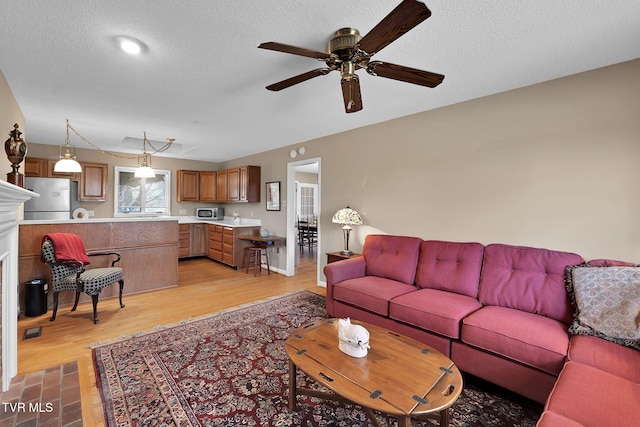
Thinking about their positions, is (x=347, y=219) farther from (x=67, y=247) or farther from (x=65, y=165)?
(x=65, y=165)

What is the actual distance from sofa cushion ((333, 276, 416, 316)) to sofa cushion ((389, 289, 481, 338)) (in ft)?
0.33

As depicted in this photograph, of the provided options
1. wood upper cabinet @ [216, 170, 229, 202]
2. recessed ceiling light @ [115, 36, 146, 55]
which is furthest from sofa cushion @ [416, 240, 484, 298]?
wood upper cabinet @ [216, 170, 229, 202]

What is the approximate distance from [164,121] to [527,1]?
3.93 metres

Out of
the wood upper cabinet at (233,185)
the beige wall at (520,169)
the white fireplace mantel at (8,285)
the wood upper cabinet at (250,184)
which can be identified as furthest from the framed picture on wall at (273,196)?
the white fireplace mantel at (8,285)

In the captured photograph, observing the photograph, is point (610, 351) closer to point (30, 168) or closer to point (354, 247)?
point (354, 247)

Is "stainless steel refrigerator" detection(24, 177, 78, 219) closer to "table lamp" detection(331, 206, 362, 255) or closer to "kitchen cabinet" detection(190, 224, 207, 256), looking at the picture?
"kitchen cabinet" detection(190, 224, 207, 256)

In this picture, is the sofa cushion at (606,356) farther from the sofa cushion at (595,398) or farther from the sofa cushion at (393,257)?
the sofa cushion at (393,257)

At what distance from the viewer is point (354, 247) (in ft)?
13.7

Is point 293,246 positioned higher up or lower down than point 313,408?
higher up

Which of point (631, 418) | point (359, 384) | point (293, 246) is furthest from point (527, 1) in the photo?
point (293, 246)

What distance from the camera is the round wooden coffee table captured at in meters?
1.28

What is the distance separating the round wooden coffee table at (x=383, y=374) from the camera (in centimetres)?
128

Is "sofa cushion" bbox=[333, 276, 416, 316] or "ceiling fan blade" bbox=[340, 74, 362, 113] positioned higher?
"ceiling fan blade" bbox=[340, 74, 362, 113]

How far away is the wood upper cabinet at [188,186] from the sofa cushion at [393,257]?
514 cm
